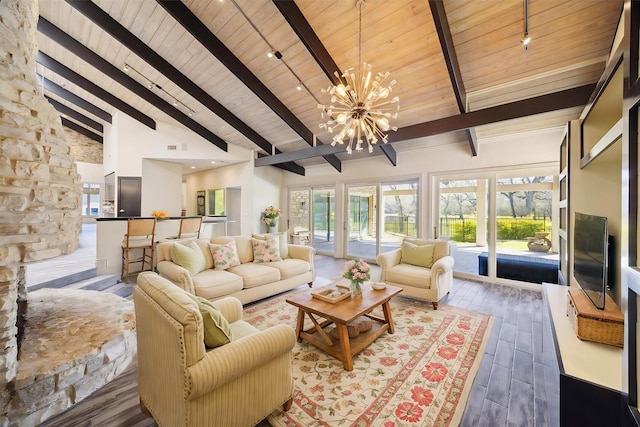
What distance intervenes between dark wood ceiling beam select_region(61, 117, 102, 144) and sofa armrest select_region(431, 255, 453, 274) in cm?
1182

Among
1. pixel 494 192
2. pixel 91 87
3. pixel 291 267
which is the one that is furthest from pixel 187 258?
pixel 91 87

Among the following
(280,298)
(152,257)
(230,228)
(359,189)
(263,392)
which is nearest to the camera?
(263,392)

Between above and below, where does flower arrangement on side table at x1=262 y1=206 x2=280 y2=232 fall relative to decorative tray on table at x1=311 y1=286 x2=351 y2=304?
above

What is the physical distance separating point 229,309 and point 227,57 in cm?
388

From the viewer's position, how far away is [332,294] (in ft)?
8.98

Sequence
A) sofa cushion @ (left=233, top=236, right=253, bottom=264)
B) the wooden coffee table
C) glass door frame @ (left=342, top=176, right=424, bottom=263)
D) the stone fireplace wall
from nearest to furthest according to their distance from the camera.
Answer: the stone fireplace wall < the wooden coffee table < sofa cushion @ (left=233, top=236, right=253, bottom=264) < glass door frame @ (left=342, top=176, right=424, bottom=263)

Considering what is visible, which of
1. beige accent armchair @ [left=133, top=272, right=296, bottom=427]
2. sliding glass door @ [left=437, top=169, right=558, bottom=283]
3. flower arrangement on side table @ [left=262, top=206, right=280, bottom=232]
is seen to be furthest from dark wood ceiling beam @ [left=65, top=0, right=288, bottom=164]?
sliding glass door @ [left=437, top=169, right=558, bottom=283]

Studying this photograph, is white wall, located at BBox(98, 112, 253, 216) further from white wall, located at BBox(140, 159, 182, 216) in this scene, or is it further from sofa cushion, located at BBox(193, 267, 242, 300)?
sofa cushion, located at BBox(193, 267, 242, 300)

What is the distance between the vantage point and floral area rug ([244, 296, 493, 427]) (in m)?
1.71

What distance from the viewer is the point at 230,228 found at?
8.14 m

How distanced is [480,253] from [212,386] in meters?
5.19

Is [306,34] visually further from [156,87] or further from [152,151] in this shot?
[152,151]

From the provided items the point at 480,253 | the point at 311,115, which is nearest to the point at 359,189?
the point at 311,115

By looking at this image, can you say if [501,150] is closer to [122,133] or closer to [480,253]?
[480,253]
